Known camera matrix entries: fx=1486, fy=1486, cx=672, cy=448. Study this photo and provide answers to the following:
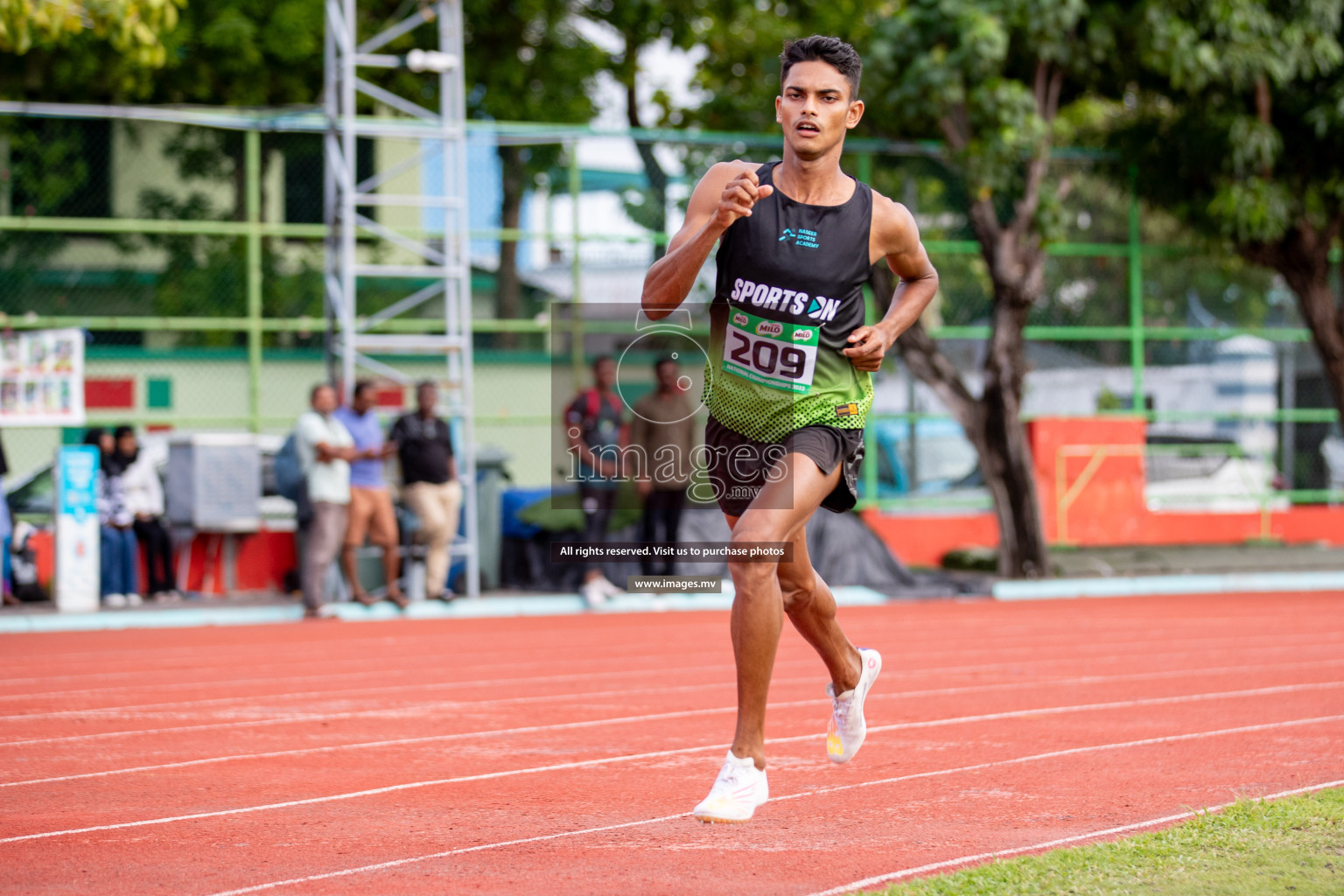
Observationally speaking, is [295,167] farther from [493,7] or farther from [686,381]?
[493,7]

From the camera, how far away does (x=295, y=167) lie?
1609 cm

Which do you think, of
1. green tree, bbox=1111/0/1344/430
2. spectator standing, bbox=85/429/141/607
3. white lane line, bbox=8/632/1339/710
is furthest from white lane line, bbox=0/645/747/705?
green tree, bbox=1111/0/1344/430

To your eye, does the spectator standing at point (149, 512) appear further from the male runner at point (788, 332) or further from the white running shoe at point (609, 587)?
the male runner at point (788, 332)

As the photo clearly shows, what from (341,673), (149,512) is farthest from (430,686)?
(149,512)

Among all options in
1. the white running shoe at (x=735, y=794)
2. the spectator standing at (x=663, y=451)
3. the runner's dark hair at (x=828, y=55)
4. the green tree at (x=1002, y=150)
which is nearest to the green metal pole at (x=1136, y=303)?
the green tree at (x=1002, y=150)

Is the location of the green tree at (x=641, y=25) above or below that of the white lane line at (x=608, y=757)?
above

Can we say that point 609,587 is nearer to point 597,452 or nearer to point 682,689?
point 597,452

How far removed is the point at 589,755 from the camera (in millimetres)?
6172

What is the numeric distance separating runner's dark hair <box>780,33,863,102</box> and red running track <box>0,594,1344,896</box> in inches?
95.7

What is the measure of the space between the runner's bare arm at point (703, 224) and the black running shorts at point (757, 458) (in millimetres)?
515

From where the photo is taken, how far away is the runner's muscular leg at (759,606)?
15.1ft

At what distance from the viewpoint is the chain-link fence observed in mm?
15156

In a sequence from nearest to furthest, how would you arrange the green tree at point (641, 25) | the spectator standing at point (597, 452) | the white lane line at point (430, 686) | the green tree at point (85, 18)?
the white lane line at point (430, 686) → the green tree at point (85, 18) → the spectator standing at point (597, 452) → the green tree at point (641, 25)

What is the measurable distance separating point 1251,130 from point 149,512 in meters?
11.9
